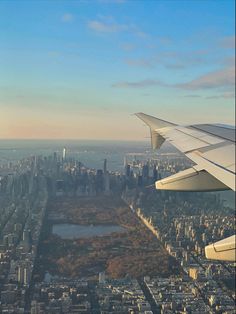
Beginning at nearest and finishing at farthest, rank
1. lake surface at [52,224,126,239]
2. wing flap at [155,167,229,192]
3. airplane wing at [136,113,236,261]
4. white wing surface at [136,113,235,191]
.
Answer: airplane wing at [136,113,236,261], white wing surface at [136,113,235,191], wing flap at [155,167,229,192], lake surface at [52,224,126,239]

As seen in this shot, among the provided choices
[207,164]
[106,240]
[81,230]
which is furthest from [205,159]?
[81,230]

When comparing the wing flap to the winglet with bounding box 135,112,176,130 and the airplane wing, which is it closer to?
the airplane wing

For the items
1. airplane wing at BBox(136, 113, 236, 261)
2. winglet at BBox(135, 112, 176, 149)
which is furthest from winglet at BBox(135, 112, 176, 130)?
airplane wing at BBox(136, 113, 236, 261)

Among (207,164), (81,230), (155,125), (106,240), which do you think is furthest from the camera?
(81,230)

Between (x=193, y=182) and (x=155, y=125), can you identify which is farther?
(x=155, y=125)

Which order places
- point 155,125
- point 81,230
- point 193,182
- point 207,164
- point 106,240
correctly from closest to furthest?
point 207,164, point 193,182, point 155,125, point 106,240, point 81,230

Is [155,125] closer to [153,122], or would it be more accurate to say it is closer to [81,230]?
[153,122]
